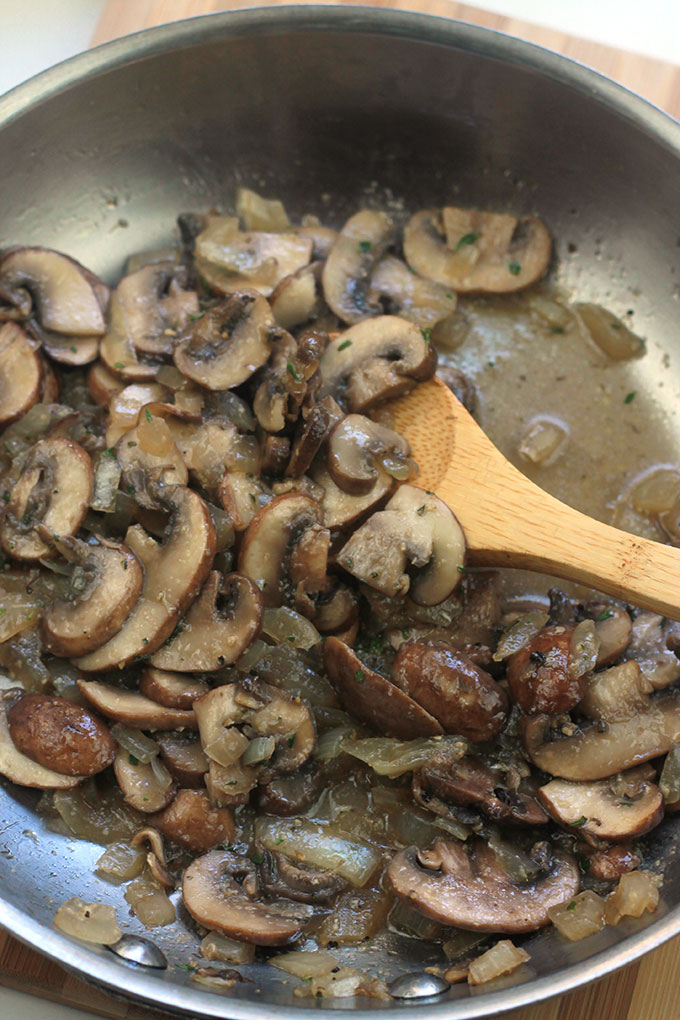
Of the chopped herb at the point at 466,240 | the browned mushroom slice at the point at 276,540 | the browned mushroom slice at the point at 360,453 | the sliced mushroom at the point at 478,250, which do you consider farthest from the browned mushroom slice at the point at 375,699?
the chopped herb at the point at 466,240

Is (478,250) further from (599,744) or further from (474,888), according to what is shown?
(474,888)

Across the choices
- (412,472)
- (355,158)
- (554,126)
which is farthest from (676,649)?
(355,158)

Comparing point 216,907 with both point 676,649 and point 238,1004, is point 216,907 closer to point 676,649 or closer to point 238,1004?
point 238,1004

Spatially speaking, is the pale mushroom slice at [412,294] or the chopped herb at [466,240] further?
the chopped herb at [466,240]

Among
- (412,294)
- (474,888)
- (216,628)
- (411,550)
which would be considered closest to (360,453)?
(411,550)

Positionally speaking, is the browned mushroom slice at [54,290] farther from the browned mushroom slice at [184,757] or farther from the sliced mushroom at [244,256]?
the browned mushroom slice at [184,757]
